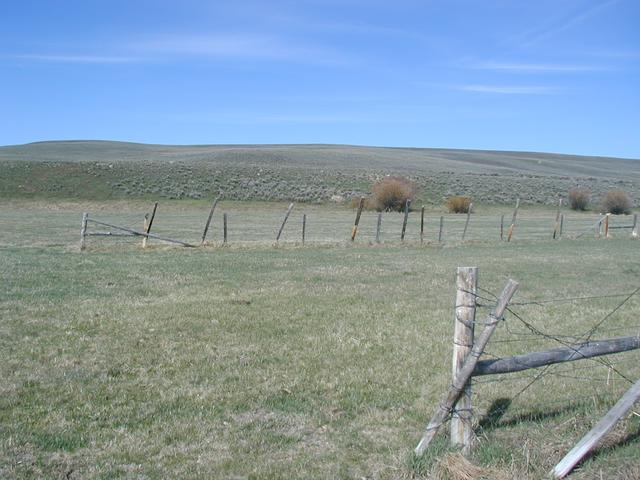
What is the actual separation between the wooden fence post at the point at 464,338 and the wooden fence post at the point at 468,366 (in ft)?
0.28

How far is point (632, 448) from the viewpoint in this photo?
19.9ft

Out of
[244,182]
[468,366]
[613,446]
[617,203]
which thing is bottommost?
[617,203]

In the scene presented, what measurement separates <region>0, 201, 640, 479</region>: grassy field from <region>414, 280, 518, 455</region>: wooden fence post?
0.23 m

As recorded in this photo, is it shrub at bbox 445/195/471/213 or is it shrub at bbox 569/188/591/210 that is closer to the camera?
shrub at bbox 445/195/471/213

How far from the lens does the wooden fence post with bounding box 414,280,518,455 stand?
5684 mm

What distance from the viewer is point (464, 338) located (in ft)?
19.2

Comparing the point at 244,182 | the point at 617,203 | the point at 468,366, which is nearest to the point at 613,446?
the point at 468,366

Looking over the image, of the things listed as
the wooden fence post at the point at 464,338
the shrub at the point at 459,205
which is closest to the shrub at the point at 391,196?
the shrub at the point at 459,205

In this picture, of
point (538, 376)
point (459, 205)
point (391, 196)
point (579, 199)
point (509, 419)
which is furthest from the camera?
point (579, 199)

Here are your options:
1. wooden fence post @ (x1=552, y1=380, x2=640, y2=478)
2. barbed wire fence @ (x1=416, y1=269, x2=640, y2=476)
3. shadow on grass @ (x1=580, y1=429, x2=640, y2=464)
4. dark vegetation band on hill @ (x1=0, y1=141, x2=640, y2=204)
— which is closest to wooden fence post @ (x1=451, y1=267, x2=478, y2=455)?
barbed wire fence @ (x1=416, y1=269, x2=640, y2=476)

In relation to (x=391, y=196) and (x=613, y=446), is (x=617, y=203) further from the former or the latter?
(x=613, y=446)

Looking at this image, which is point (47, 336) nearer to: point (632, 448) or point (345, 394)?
point (345, 394)

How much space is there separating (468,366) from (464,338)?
0.26 m

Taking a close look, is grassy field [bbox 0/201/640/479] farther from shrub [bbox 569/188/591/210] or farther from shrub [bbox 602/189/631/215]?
shrub [bbox 569/188/591/210]
